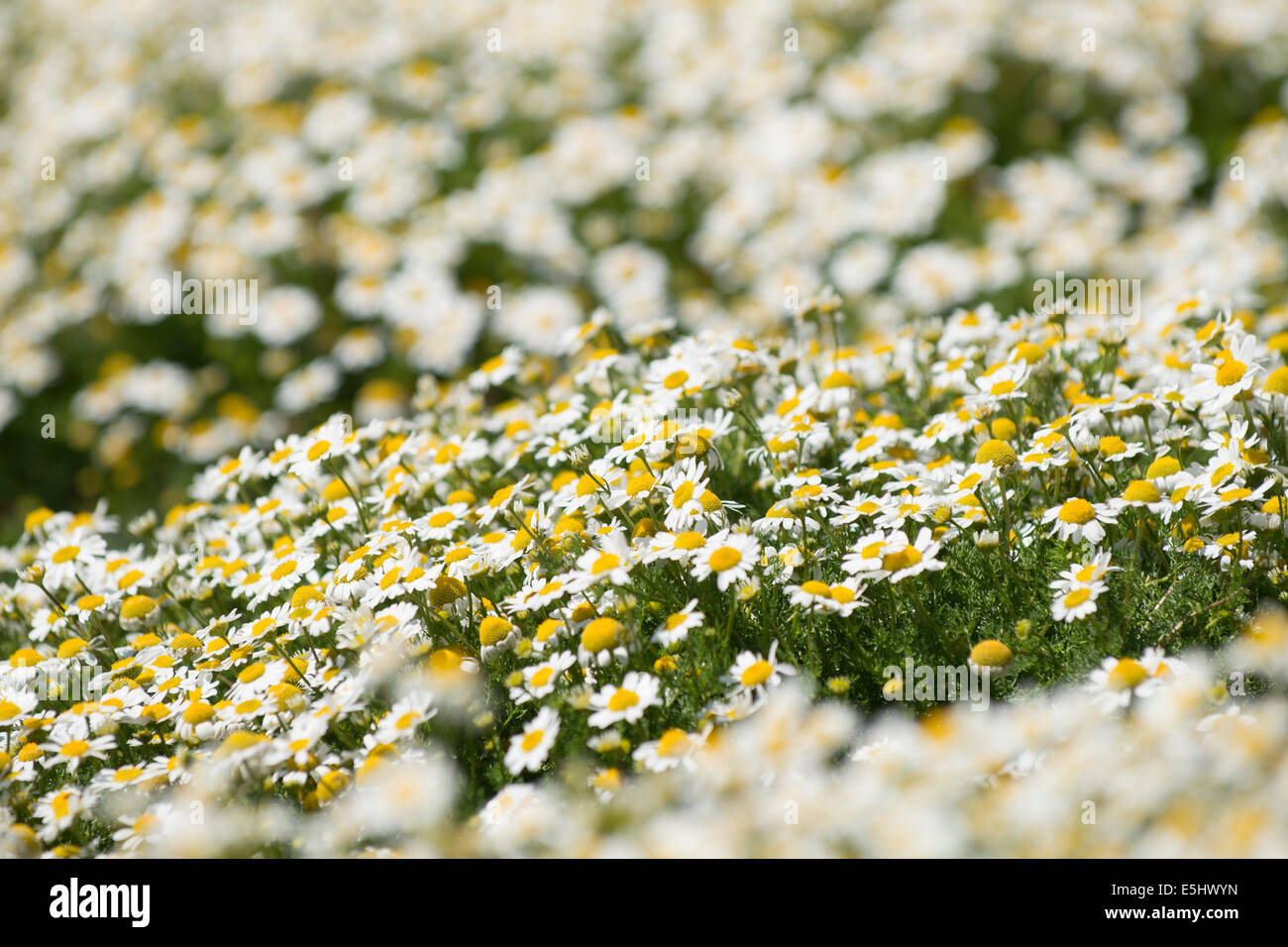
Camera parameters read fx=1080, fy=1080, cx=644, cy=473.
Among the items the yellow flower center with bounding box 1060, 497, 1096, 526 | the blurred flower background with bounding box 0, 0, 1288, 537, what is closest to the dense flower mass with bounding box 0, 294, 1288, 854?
the yellow flower center with bounding box 1060, 497, 1096, 526

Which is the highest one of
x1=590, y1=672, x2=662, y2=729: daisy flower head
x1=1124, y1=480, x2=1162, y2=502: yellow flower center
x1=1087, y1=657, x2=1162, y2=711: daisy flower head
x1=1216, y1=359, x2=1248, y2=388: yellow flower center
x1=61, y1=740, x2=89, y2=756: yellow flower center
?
x1=1216, y1=359, x2=1248, y2=388: yellow flower center

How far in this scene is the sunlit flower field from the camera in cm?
254

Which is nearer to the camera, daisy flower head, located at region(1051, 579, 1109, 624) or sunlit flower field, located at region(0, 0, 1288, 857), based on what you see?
sunlit flower field, located at region(0, 0, 1288, 857)

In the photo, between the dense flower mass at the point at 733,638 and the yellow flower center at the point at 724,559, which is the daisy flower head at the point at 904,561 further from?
the yellow flower center at the point at 724,559

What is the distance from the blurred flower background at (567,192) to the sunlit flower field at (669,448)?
42mm

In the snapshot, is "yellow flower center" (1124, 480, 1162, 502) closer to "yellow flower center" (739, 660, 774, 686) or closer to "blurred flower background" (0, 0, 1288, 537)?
"yellow flower center" (739, 660, 774, 686)

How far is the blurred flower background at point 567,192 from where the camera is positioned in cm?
725

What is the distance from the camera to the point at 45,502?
25.3 feet

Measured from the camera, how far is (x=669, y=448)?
336 centimetres

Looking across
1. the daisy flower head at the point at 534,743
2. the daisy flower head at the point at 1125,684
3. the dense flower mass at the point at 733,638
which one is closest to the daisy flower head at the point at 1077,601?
the dense flower mass at the point at 733,638

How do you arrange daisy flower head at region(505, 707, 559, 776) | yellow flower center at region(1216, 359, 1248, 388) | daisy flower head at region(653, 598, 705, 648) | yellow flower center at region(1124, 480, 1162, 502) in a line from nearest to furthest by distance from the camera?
daisy flower head at region(505, 707, 559, 776) < daisy flower head at region(653, 598, 705, 648) < yellow flower center at region(1124, 480, 1162, 502) < yellow flower center at region(1216, 359, 1248, 388)

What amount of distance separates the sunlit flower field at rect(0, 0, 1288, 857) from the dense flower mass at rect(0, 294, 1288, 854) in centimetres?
2
